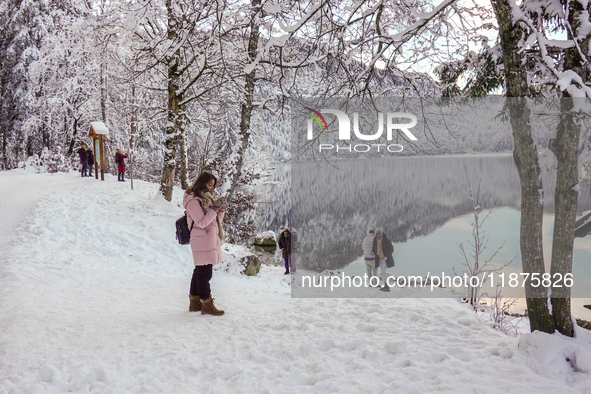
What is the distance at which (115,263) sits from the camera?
331 inches

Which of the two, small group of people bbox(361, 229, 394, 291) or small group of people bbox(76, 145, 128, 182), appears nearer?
small group of people bbox(361, 229, 394, 291)

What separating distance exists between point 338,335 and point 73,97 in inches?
867

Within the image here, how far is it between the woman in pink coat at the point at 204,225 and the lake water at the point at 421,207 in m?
2.04

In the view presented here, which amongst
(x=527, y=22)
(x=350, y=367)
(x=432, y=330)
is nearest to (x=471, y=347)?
(x=432, y=330)

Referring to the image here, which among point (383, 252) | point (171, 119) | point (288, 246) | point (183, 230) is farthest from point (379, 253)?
point (171, 119)

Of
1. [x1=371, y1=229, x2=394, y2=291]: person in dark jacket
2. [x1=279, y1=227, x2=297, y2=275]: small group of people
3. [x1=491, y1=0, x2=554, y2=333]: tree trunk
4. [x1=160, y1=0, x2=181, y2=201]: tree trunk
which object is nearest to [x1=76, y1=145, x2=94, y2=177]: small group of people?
[x1=160, y1=0, x2=181, y2=201]: tree trunk

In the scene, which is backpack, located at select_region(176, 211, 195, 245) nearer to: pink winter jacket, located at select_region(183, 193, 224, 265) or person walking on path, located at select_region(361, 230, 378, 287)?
pink winter jacket, located at select_region(183, 193, 224, 265)

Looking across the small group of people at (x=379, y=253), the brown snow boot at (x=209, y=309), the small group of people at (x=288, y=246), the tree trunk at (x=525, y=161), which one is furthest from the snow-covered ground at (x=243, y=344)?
the small group of people at (x=288, y=246)

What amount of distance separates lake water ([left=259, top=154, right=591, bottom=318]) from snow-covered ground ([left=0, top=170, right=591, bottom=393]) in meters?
1.91

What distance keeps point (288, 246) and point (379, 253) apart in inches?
203

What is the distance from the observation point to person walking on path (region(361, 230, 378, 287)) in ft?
27.2

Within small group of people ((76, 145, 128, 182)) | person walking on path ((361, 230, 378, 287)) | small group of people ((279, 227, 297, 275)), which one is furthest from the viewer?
small group of people ((76, 145, 128, 182))

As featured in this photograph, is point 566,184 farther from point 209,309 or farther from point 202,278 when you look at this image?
point 209,309

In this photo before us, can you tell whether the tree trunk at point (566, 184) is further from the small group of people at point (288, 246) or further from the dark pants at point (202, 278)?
the small group of people at point (288, 246)
